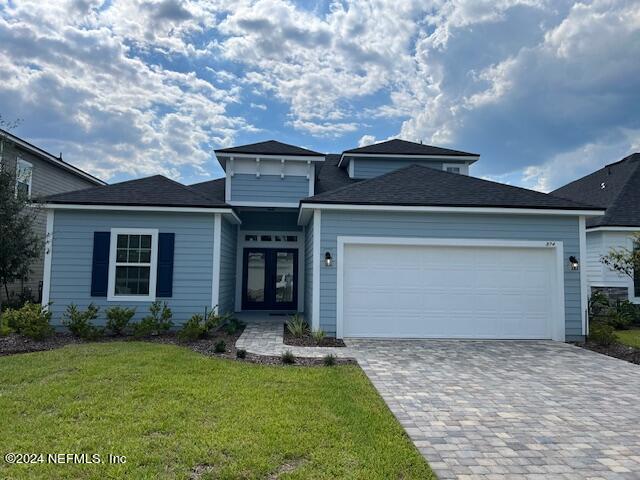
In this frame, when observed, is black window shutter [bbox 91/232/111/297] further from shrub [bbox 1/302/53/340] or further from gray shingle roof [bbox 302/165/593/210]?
gray shingle roof [bbox 302/165/593/210]

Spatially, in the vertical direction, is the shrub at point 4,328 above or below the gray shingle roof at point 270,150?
below

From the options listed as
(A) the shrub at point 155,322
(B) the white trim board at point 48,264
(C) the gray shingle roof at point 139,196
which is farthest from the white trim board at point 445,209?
(B) the white trim board at point 48,264

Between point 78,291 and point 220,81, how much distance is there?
321 inches

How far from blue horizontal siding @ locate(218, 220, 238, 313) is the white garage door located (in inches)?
131

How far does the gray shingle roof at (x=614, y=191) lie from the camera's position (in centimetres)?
1250

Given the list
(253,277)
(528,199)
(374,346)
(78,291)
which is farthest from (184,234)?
(528,199)

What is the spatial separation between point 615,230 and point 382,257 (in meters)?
8.74

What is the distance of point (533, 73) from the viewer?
11.9 m

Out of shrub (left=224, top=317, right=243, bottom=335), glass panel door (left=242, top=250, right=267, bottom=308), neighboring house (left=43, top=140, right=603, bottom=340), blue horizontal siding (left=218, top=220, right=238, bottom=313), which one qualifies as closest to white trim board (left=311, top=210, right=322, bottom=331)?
neighboring house (left=43, top=140, right=603, bottom=340)

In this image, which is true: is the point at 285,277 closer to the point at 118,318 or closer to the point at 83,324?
the point at 118,318

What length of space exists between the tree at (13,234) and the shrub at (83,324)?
133cm

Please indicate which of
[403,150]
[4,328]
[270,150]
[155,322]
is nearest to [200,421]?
[155,322]

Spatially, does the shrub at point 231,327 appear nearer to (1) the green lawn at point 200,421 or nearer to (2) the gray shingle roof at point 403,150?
(1) the green lawn at point 200,421

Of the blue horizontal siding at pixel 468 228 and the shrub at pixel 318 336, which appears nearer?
the shrub at pixel 318 336
